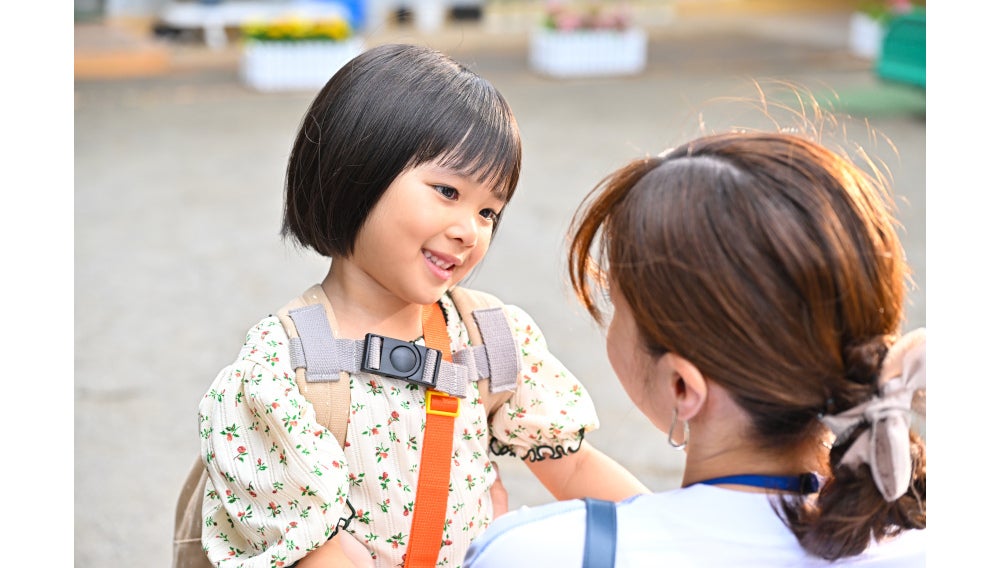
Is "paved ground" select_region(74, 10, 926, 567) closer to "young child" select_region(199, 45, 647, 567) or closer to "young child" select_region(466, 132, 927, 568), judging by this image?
"young child" select_region(466, 132, 927, 568)

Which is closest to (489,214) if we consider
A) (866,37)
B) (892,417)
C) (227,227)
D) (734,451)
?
(734,451)

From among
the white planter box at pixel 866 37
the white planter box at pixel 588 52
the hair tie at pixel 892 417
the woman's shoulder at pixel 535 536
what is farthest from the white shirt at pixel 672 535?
the white planter box at pixel 866 37

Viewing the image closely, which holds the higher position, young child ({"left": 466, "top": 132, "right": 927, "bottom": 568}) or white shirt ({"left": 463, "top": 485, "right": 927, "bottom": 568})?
young child ({"left": 466, "top": 132, "right": 927, "bottom": 568})

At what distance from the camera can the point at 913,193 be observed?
22.1 feet

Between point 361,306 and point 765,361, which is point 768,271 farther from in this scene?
point 361,306

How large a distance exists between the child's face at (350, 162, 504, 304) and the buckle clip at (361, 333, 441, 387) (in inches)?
2.8

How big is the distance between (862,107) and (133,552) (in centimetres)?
772

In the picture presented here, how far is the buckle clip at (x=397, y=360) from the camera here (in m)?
1.63

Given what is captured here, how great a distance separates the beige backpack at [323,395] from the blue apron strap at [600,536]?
20.0 inches

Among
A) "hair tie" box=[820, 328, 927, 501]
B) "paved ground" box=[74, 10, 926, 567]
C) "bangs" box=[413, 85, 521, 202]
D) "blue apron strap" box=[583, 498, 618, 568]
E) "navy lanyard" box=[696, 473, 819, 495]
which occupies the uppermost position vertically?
"bangs" box=[413, 85, 521, 202]

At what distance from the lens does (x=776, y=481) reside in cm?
124

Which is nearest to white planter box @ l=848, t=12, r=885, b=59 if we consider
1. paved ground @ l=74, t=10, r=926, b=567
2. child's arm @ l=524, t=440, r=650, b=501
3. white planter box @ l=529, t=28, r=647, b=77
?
paved ground @ l=74, t=10, r=926, b=567

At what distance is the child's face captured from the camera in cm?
160

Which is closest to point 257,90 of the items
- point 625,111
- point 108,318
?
point 625,111
